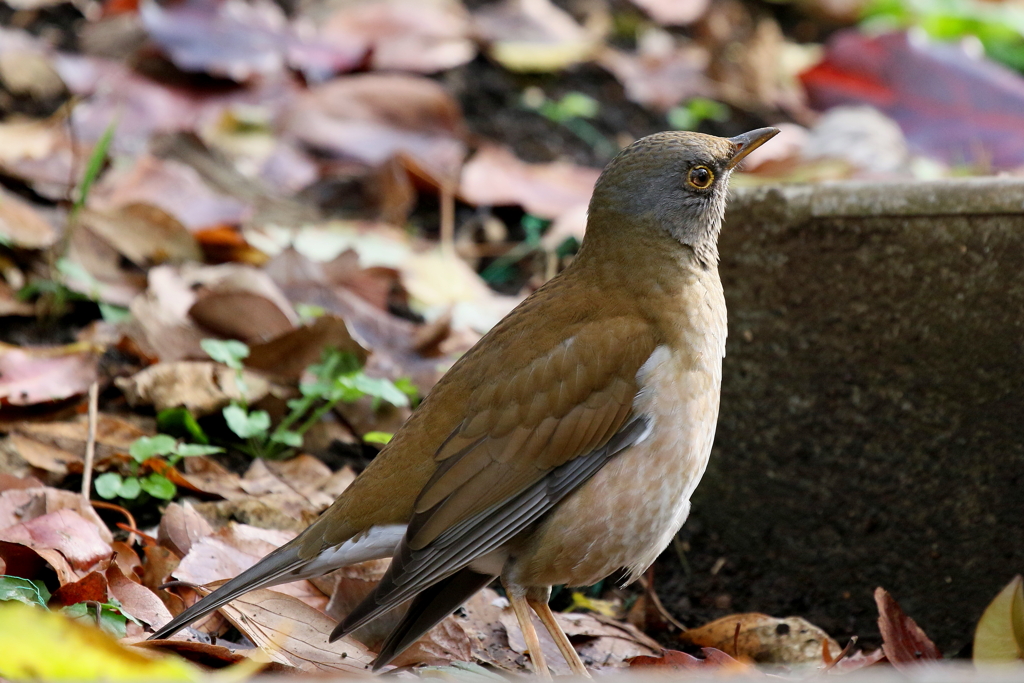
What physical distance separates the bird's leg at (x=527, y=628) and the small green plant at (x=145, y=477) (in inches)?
41.8

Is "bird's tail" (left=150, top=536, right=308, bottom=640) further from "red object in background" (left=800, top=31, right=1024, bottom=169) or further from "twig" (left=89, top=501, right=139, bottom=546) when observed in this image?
"red object in background" (left=800, top=31, right=1024, bottom=169)

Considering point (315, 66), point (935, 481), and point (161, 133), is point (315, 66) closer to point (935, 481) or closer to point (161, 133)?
point (161, 133)

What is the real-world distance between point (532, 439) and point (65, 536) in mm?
1254

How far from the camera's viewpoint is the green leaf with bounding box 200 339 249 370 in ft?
12.4

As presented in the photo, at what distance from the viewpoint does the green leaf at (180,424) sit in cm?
371

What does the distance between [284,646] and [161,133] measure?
351cm

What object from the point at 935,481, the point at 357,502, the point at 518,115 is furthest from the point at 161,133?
the point at 935,481

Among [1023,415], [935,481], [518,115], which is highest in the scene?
[1023,415]

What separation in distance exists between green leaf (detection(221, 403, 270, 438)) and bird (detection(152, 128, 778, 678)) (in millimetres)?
716

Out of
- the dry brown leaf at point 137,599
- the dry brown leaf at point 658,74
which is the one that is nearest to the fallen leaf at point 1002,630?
the dry brown leaf at point 137,599

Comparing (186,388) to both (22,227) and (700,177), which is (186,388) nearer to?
(22,227)

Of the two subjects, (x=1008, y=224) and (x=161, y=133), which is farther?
(x=161, y=133)

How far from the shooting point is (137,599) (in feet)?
9.52

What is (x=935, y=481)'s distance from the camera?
3562mm
